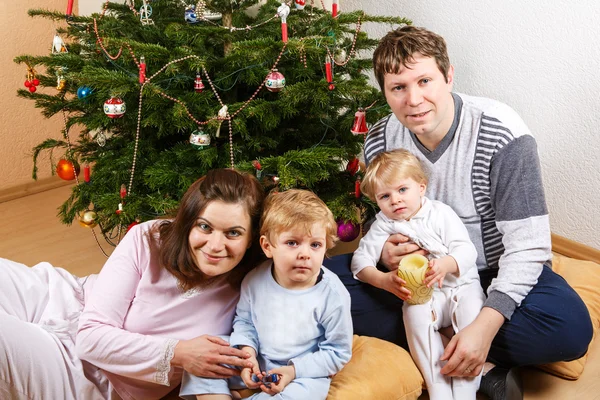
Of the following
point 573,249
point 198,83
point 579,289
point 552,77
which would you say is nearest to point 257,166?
point 198,83

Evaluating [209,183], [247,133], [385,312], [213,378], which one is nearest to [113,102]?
[247,133]

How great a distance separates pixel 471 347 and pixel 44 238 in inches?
85.7

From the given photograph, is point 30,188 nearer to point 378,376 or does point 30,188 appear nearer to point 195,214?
point 195,214

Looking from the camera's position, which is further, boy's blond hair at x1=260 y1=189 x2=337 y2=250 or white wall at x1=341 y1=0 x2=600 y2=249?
white wall at x1=341 y1=0 x2=600 y2=249

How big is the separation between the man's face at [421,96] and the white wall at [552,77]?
814 millimetres

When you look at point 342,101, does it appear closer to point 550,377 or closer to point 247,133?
point 247,133

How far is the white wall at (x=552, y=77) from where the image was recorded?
7.48ft

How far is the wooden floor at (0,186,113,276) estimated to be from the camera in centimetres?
275

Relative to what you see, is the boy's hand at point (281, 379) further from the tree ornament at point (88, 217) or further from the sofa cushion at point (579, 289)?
the tree ornament at point (88, 217)

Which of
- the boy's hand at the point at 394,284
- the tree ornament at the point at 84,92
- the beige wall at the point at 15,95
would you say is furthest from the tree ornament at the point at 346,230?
the beige wall at the point at 15,95

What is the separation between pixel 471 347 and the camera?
1532 mm

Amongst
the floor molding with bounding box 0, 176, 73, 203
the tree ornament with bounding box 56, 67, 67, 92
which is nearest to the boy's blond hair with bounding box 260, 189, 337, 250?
the tree ornament with bounding box 56, 67, 67, 92

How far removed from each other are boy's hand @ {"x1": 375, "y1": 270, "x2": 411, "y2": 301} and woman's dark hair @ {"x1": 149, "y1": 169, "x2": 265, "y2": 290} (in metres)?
0.36

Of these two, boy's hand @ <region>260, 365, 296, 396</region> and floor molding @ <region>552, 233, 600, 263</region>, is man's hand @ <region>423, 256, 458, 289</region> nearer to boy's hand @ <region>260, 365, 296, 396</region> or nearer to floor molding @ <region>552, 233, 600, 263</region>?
boy's hand @ <region>260, 365, 296, 396</region>
